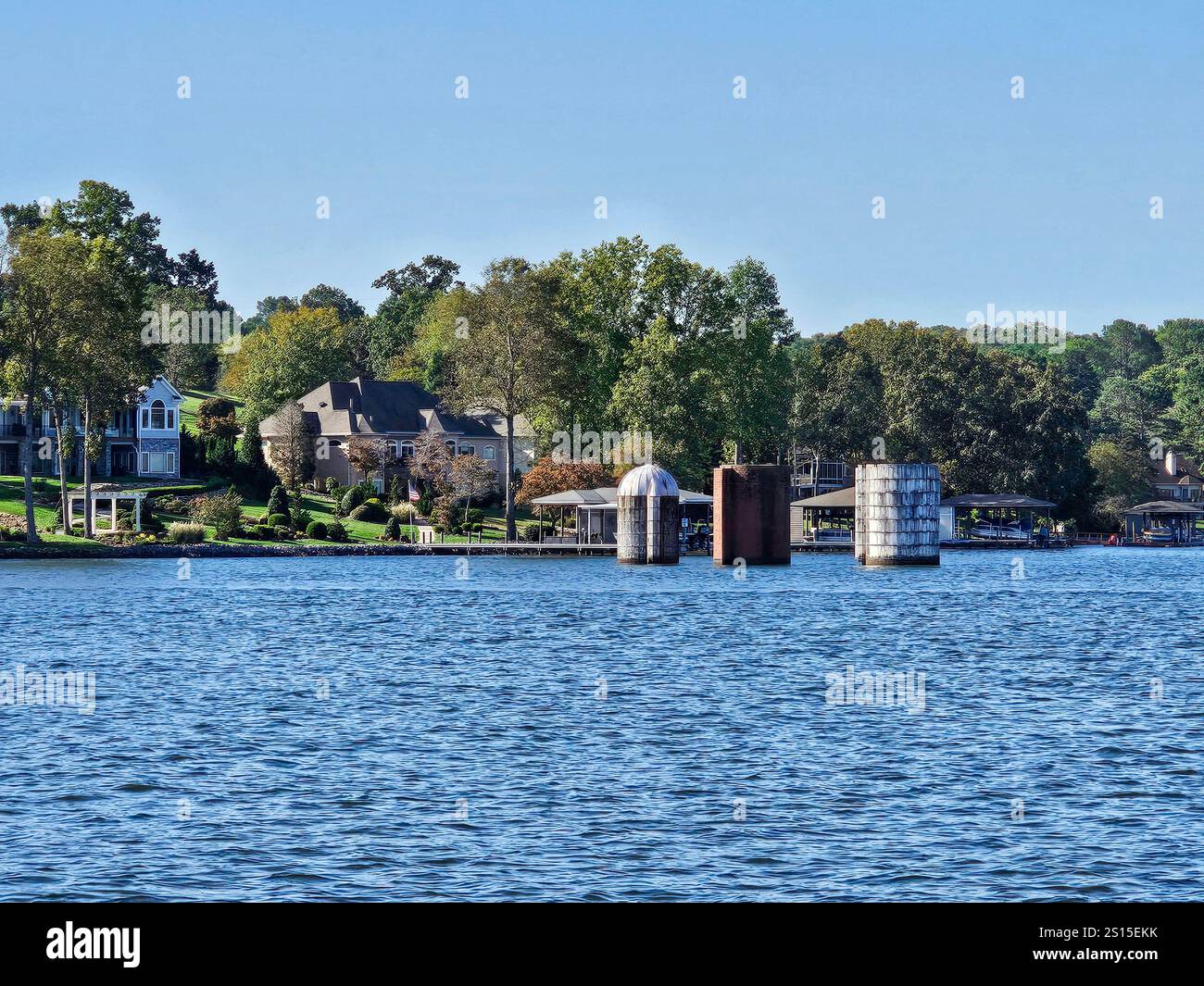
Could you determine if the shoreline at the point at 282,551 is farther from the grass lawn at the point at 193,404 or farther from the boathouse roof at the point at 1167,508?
the boathouse roof at the point at 1167,508

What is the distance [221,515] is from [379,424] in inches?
1292

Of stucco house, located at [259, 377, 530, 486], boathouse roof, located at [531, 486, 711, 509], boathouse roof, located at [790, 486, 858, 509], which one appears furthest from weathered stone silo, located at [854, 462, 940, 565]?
stucco house, located at [259, 377, 530, 486]

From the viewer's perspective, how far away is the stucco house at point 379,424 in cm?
14138

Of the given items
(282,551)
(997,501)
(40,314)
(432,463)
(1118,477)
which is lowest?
(282,551)

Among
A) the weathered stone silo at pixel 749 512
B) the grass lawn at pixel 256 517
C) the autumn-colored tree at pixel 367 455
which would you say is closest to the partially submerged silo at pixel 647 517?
the weathered stone silo at pixel 749 512

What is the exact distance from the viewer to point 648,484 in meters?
110

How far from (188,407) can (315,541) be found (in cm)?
5626

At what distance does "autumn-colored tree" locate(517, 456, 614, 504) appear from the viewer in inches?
5344

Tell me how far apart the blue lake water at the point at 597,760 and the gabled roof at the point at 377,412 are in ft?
255

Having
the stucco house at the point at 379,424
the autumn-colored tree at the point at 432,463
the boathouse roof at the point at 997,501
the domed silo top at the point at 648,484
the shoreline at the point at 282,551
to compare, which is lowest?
the shoreline at the point at 282,551

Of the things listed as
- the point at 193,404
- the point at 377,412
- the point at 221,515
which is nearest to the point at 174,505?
the point at 221,515

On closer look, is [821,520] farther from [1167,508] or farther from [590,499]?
[1167,508]

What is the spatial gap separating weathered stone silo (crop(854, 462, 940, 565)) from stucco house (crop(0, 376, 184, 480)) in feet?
187

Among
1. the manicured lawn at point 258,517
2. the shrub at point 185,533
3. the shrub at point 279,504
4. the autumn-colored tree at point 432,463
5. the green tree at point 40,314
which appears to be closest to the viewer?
the green tree at point 40,314
